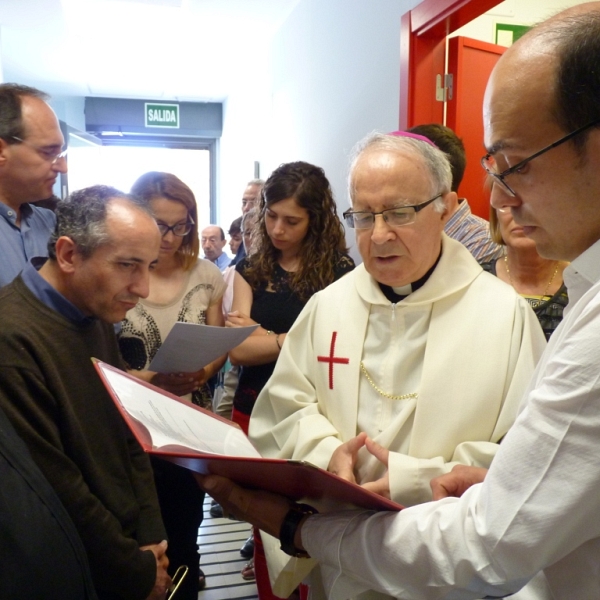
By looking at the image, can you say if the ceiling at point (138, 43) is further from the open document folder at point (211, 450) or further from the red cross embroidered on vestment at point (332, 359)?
the open document folder at point (211, 450)

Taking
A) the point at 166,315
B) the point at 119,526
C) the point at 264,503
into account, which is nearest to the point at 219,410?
the point at 166,315

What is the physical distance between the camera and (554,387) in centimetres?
81

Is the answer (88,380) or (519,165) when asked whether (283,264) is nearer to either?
(88,380)

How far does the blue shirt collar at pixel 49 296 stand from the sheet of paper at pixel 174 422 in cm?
40

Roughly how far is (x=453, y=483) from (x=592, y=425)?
21.0 inches

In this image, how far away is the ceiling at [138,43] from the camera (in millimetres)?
5652

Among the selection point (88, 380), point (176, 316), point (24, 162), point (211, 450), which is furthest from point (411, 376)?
point (24, 162)

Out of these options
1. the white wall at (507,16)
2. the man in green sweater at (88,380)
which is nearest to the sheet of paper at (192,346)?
the man in green sweater at (88,380)

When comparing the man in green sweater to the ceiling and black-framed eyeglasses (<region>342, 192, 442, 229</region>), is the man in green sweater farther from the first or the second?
the ceiling

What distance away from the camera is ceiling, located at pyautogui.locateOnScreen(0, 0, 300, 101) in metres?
5.65

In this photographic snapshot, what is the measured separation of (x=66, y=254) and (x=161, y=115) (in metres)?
8.97

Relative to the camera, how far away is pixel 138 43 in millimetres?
6711

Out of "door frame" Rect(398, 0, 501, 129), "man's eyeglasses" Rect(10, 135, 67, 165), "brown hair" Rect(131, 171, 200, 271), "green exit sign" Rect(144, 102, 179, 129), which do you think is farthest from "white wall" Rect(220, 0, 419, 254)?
"green exit sign" Rect(144, 102, 179, 129)

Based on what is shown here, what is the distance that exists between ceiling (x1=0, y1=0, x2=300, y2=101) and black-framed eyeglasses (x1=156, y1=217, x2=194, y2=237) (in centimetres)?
389
